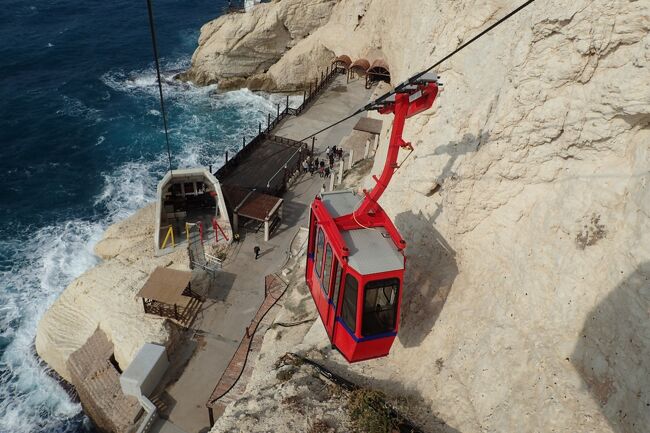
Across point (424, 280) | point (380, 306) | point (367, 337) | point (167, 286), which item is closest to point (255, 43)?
point (167, 286)

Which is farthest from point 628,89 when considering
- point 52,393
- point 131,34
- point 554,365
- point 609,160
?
point 131,34

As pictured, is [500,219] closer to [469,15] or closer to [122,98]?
[469,15]

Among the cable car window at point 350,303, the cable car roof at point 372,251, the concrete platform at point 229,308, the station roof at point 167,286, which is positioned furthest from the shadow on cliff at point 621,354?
the station roof at point 167,286

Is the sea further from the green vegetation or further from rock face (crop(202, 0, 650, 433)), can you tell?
rock face (crop(202, 0, 650, 433))

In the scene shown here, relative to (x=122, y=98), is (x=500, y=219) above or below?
above

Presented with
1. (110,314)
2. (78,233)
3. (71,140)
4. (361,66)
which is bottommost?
(78,233)

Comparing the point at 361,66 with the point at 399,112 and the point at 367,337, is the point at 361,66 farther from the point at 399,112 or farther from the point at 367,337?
the point at 367,337

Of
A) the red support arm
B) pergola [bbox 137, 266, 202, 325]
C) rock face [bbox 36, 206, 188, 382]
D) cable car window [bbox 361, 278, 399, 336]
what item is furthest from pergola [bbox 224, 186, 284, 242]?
cable car window [bbox 361, 278, 399, 336]
